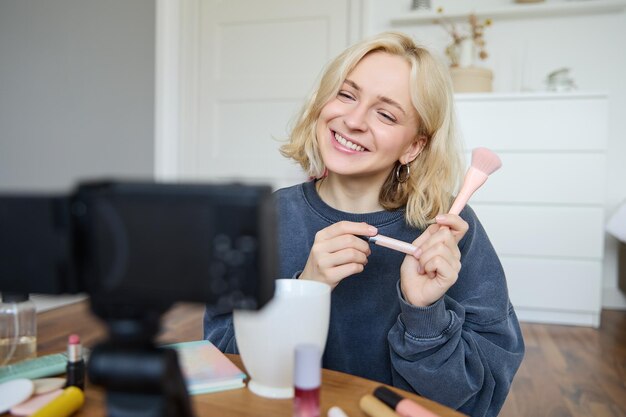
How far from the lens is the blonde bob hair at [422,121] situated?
93 cm

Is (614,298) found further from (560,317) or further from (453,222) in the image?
(453,222)

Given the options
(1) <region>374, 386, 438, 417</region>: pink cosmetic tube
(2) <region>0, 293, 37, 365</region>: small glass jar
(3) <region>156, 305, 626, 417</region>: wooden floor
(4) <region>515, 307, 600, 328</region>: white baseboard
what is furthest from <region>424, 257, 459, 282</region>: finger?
(4) <region>515, 307, 600, 328</region>: white baseboard

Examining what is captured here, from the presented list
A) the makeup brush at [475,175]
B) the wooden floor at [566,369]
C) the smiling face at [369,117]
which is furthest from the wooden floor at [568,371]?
the makeup brush at [475,175]

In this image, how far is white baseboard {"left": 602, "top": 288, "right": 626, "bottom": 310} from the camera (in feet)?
10.1

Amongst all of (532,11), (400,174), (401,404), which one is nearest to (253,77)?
(532,11)

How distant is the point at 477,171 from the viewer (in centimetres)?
74

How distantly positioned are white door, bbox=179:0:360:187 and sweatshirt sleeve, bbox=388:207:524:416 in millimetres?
2397

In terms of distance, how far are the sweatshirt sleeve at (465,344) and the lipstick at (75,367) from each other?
1.22 ft

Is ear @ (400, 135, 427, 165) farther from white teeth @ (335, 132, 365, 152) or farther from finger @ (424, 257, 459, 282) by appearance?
finger @ (424, 257, 459, 282)

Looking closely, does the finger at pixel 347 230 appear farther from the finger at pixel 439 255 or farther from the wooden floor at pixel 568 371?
the wooden floor at pixel 568 371

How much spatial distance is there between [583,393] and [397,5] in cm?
237

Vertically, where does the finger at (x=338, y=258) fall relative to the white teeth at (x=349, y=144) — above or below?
Result: below

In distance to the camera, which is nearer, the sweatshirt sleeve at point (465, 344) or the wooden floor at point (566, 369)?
the sweatshirt sleeve at point (465, 344)

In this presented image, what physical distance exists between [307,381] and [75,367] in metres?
0.24
